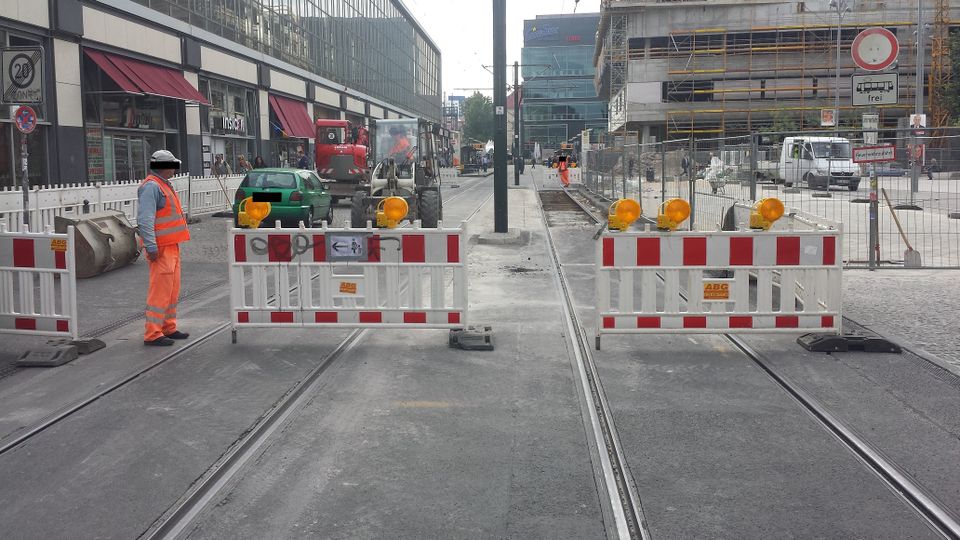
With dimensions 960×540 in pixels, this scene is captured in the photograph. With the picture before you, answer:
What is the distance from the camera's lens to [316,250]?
8.26 meters

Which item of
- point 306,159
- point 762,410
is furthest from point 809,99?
point 762,410

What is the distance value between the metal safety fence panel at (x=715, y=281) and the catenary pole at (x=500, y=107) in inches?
388

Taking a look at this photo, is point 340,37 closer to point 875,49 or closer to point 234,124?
point 234,124

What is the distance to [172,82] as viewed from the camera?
30.0m

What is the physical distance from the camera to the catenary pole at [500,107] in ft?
57.7

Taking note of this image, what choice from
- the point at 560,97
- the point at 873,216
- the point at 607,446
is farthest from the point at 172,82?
the point at 560,97

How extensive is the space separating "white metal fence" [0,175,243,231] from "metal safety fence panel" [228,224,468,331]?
326 centimetres

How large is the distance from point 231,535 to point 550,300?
6980 mm

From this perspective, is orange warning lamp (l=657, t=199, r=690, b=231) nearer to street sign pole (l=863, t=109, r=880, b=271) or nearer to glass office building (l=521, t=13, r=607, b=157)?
street sign pole (l=863, t=109, r=880, b=271)

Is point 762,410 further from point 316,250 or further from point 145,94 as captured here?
point 145,94

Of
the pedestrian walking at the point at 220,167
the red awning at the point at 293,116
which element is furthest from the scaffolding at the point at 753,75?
the pedestrian walking at the point at 220,167

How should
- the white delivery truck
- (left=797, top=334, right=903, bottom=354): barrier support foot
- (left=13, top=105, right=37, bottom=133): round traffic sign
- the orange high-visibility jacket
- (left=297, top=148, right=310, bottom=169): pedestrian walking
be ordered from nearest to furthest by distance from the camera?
(left=797, top=334, right=903, bottom=354): barrier support foot
the orange high-visibility jacket
the white delivery truck
(left=13, top=105, right=37, bottom=133): round traffic sign
(left=297, top=148, right=310, bottom=169): pedestrian walking

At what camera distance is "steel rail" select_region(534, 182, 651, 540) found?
4242 millimetres

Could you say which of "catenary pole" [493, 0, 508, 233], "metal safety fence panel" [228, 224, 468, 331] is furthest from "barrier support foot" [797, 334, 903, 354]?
"catenary pole" [493, 0, 508, 233]
